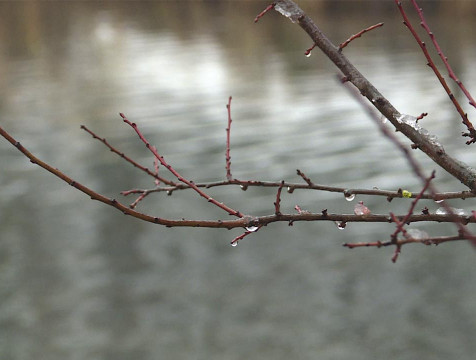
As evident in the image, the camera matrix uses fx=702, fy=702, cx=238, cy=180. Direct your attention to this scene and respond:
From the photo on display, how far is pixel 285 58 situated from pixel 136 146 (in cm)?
967

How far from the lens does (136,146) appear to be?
16.5 metres

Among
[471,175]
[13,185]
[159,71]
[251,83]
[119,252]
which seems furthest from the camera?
[159,71]

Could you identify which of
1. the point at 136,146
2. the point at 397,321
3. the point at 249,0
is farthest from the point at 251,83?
the point at 249,0

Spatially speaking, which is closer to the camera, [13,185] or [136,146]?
[13,185]

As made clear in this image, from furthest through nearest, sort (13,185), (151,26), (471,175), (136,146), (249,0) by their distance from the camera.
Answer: (249,0) < (151,26) < (136,146) < (13,185) < (471,175)

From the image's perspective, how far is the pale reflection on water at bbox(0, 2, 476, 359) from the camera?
31.1 ft

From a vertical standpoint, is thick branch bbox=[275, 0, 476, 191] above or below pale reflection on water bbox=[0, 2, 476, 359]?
below

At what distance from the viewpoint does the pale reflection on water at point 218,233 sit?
31.1ft

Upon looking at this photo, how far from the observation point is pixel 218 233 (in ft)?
41.5

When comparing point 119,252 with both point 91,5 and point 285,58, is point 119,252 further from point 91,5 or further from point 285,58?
point 91,5

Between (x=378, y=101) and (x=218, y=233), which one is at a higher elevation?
(x=218, y=233)

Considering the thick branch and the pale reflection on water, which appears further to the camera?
the pale reflection on water

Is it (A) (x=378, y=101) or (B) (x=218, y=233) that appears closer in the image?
(A) (x=378, y=101)

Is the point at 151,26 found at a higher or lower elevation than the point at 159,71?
higher
